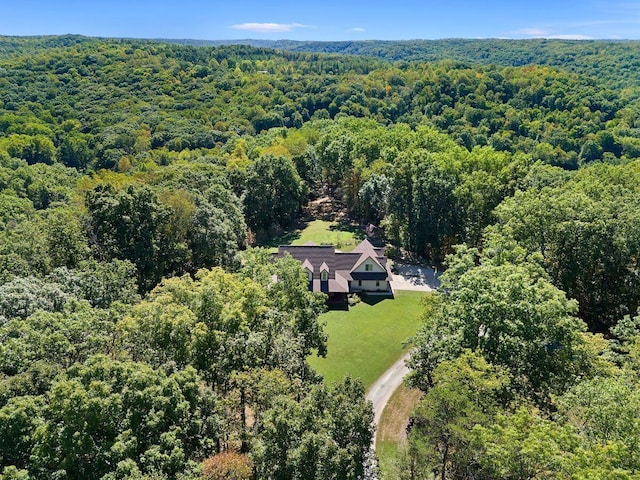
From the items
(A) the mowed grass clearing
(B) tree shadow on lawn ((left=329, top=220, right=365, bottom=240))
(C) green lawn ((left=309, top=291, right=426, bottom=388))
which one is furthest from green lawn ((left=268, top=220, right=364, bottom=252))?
(A) the mowed grass clearing

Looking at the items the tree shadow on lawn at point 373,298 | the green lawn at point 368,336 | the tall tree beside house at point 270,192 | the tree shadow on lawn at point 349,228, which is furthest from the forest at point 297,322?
the tree shadow on lawn at point 373,298

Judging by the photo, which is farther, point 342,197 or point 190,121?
point 190,121

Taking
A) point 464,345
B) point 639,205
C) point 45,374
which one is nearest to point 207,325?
point 45,374

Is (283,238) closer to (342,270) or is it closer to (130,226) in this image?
(342,270)

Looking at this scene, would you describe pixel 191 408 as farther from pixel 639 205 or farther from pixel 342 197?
pixel 342 197

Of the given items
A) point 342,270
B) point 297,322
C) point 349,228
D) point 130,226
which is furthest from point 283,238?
point 297,322

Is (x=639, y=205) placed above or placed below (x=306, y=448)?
above

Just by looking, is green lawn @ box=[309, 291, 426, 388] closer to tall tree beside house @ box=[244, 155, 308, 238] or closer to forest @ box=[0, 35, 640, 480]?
forest @ box=[0, 35, 640, 480]
